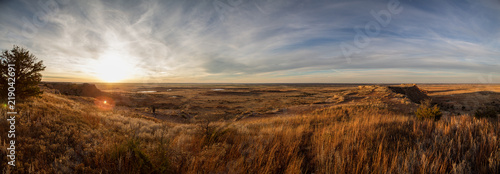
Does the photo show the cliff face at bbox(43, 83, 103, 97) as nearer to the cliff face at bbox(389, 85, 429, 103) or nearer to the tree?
the tree

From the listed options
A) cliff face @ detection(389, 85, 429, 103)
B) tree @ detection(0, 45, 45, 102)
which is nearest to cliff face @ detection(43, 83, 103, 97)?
tree @ detection(0, 45, 45, 102)

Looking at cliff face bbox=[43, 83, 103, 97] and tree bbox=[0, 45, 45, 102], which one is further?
cliff face bbox=[43, 83, 103, 97]

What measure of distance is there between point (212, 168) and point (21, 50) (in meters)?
10.7

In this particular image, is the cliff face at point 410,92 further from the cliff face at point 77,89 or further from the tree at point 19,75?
the cliff face at point 77,89

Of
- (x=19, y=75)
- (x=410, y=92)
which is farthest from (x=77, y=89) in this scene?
(x=410, y=92)

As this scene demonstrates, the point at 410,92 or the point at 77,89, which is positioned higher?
the point at 410,92

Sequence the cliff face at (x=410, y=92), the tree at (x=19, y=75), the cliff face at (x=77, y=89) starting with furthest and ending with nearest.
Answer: the cliff face at (x=77, y=89) < the cliff face at (x=410, y=92) < the tree at (x=19, y=75)

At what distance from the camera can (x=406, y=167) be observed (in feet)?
8.77

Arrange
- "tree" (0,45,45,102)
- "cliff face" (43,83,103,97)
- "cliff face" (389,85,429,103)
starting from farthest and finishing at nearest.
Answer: "cliff face" (43,83,103,97) < "cliff face" (389,85,429,103) < "tree" (0,45,45,102)

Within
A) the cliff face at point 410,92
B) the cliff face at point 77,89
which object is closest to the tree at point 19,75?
the cliff face at point 77,89

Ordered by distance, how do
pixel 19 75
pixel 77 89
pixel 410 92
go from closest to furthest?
pixel 19 75, pixel 410 92, pixel 77 89

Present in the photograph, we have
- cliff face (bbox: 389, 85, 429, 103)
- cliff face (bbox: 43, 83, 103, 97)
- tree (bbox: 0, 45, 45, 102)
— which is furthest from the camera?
cliff face (bbox: 43, 83, 103, 97)

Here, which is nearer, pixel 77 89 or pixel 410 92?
pixel 410 92

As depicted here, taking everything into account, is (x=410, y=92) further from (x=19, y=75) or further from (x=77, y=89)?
(x=77, y=89)
